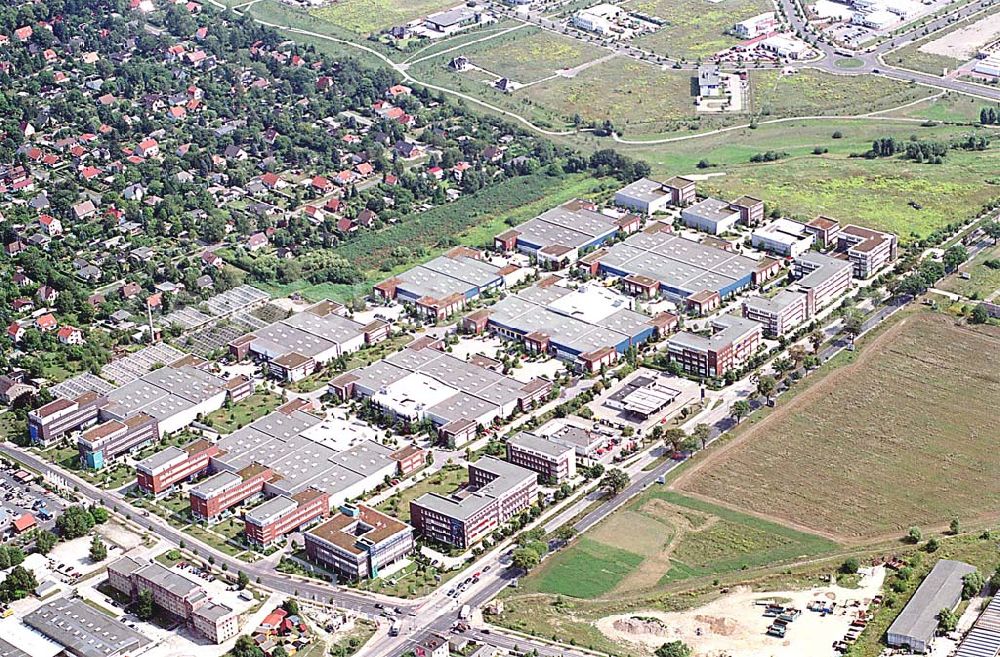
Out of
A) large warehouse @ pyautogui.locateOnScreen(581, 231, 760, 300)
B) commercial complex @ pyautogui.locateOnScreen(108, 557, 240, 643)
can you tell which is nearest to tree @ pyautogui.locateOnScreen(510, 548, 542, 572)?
commercial complex @ pyautogui.locateOnScreen(108, 557, 240, 643)

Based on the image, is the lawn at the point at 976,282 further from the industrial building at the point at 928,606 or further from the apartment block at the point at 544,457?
the apartment block at the point at 544,457

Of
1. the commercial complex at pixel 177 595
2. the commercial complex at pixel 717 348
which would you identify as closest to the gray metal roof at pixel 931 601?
the commercial complex at pixel 717 348

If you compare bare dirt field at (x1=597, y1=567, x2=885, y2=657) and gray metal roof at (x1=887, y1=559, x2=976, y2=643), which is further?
bare dirt field at (x1=597, y1=567, x2=885, y2=657)

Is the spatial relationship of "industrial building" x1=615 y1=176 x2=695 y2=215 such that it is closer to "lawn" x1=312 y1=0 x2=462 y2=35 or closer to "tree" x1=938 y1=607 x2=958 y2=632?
"lawn" x1=312 y1=0 x2=462 y2=35

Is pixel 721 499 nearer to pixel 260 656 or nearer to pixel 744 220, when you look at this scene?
pixel 260 656

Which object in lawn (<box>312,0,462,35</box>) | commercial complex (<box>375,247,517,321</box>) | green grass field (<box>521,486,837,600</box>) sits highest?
lawn (<box>312,0,462,35</box>)

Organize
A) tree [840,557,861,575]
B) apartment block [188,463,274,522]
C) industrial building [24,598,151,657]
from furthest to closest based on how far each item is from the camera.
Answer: apartment block [188,463,274,522] → tree [840,557,861,575] → industrial building [24,598,151,657]

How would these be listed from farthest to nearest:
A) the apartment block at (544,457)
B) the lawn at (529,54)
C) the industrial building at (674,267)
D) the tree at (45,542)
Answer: the lawn at (529,54) → the industrial building at (674,267) → the apartment block at (544,457) → the tree at (45,542)
